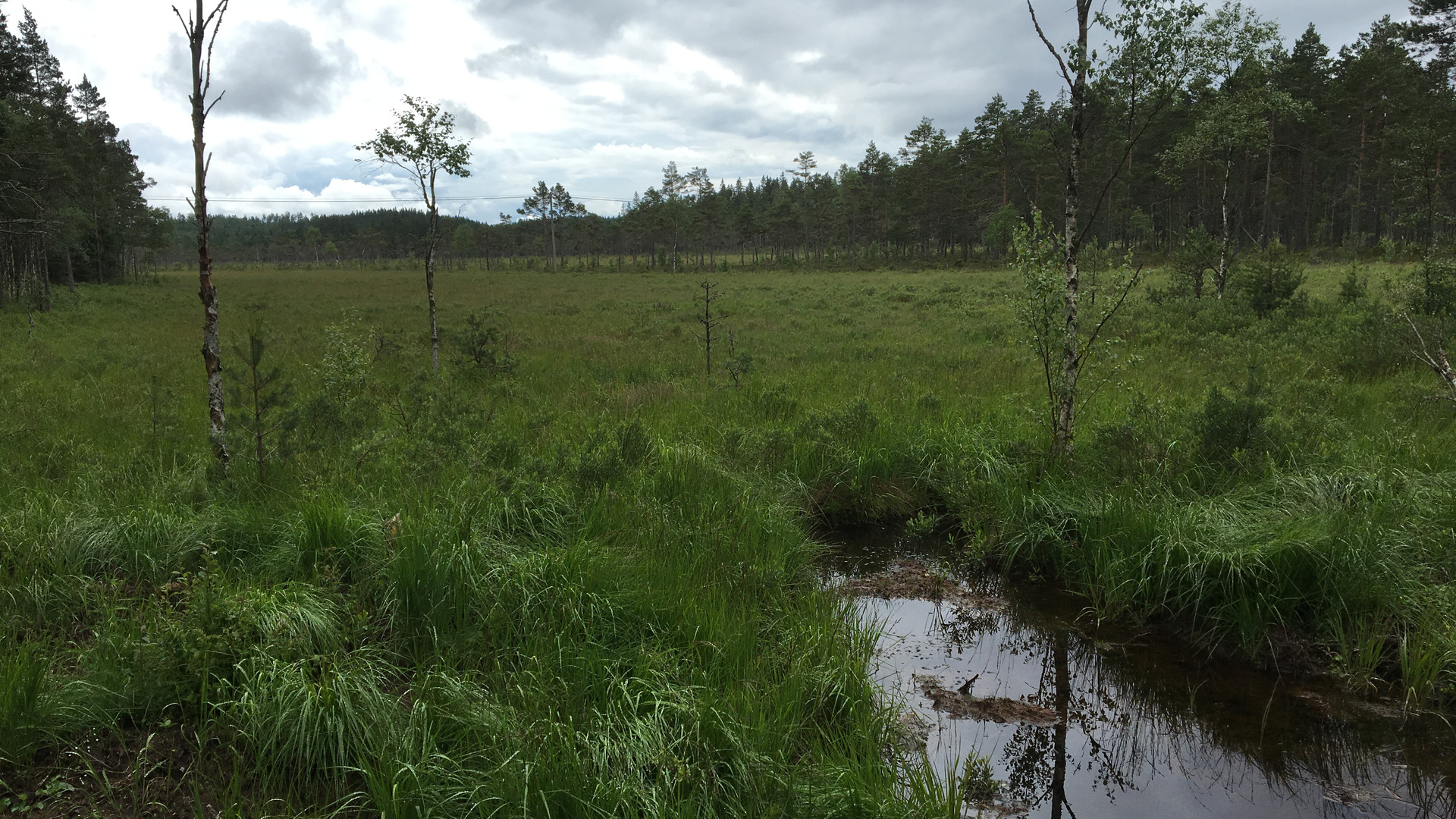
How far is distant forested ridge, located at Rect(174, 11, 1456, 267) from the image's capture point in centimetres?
2006

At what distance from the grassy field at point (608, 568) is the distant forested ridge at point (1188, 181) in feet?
12.9

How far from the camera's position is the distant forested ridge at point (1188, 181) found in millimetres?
20062

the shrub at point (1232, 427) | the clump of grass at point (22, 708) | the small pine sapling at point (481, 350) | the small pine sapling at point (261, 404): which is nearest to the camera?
the clump of grass at point (22, 708)

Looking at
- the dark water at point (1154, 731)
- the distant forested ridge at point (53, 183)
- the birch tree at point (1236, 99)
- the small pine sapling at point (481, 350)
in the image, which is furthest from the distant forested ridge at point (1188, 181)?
the distant forested ridge at point (53, 183)

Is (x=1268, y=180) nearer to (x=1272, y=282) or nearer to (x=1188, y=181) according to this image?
(x=1188, y=181)

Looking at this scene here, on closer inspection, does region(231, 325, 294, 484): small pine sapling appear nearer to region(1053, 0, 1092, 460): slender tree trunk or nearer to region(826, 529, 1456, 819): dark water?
region(826, 529, 1456, 819): dark water

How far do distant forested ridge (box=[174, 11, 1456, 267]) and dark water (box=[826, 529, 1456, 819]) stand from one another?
5116 millimetres

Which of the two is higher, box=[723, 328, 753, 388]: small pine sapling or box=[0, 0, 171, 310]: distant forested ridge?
box=[0, 0, 171, 310]: distant forested ridge

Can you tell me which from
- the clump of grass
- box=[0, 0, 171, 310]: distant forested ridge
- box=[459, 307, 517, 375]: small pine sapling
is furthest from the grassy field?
box=[0, 0, 171, 310]: distant forested ridge

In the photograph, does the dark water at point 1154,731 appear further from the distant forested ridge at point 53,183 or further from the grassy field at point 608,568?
the distant forested ridge at point 53,183

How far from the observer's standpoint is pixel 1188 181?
52.2 metres

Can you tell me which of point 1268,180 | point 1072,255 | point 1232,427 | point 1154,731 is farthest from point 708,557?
point 1268,180

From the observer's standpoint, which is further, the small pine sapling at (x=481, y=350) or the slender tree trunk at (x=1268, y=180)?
the slender tree trunk at (x=1268, y=180)

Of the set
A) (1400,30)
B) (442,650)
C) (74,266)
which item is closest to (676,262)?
(74,266)
